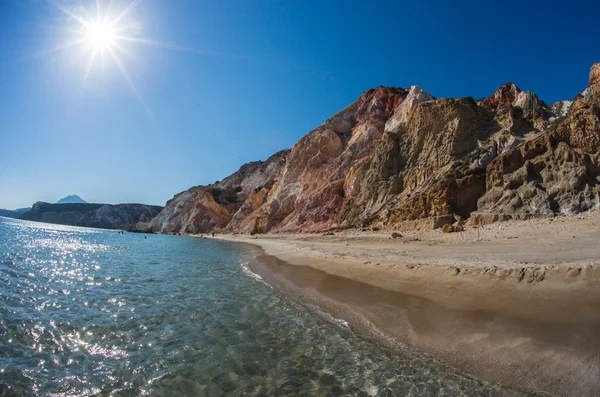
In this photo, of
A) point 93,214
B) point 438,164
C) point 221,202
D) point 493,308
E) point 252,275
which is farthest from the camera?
point 93,214

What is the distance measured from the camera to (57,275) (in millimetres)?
12305

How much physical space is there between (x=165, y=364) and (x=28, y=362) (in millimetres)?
2324

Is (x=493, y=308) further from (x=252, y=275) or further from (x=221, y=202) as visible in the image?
(x=221, y=202)

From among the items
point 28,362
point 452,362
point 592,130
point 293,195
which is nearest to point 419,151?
point 592,130

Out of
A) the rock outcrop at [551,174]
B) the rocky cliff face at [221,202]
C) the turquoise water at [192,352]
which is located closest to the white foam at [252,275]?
the turquoise water at [192,352]

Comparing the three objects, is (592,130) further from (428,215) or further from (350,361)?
(350,361)

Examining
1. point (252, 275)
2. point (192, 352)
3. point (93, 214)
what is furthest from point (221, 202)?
point (93, 214)

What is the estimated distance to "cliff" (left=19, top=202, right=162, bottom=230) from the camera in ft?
499

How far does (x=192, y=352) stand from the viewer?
5.30 meters

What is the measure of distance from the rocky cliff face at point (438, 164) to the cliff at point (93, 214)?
117954 millimetres

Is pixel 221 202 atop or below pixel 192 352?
atop

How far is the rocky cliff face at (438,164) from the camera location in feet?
66.3

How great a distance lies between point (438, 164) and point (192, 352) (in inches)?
1223

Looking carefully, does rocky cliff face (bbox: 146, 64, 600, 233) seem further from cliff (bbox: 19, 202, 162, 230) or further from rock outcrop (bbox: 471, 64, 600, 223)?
cliff (bbox: 19, 202, 162, 230)
